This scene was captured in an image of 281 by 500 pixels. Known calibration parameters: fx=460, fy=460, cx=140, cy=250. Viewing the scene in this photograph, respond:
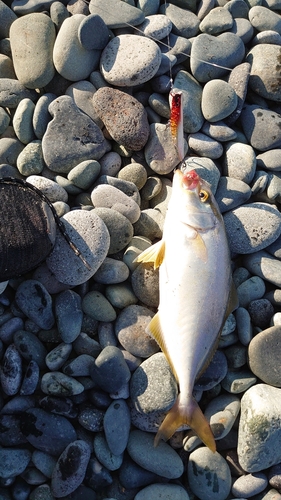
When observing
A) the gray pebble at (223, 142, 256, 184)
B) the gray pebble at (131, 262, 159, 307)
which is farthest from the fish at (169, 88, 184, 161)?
the gray pebble at (131, 262, 159, 307)

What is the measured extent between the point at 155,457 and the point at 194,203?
229 centimetres

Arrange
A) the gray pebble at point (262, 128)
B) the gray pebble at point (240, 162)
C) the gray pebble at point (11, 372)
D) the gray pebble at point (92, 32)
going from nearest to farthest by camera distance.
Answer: the gray pebble at point (11, 372), the gray pebble at point (92, 32), the gray pebble at point (240, 162), the gray pebble at point (262, 128)

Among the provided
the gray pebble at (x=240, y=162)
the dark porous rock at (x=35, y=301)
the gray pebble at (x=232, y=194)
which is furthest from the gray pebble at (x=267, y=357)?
the dark porous rock at (x=35, y=301)

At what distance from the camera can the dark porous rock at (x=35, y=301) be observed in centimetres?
416

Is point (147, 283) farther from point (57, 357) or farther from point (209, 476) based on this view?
point (209, 476)

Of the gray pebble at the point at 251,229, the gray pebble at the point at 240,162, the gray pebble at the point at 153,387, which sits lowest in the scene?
the gray pebble at the point at 153,387

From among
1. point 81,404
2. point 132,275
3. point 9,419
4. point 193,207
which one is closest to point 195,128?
point 193,207

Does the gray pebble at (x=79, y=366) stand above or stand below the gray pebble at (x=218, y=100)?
below

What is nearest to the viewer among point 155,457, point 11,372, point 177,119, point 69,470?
point 69,470

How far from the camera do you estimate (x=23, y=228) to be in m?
3.95

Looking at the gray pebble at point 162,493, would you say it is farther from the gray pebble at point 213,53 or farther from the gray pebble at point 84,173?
the gray pebble at point 213,53

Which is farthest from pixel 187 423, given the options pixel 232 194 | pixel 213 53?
pixel 213 53

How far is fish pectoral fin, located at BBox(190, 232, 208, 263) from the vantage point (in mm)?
4016

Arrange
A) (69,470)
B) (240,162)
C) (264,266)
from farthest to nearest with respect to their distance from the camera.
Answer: (240,162) → (264,266) → (69,470)
